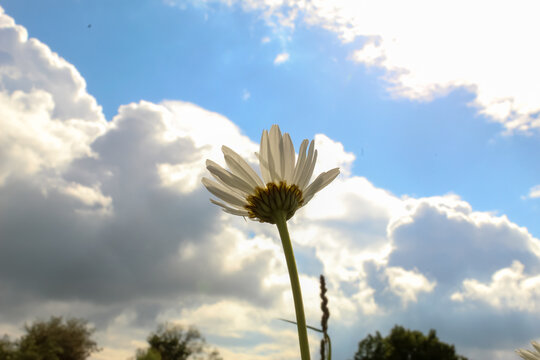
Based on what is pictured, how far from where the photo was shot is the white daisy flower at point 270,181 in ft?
3.72

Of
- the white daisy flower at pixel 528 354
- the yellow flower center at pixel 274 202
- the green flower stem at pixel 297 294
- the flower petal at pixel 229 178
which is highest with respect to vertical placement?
the flower petal at pixel 229 178

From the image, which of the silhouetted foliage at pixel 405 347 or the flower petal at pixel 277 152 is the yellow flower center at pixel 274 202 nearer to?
the flower petal at pixel 277 152

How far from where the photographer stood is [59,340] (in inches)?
1421

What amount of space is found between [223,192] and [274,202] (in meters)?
0.16

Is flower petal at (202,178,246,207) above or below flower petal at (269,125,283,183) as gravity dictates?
below

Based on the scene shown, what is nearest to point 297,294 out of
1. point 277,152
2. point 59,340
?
point 277,152

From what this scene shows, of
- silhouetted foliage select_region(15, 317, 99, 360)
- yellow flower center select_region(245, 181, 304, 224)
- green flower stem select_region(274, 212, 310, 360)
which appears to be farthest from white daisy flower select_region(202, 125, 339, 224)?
silhouetted foliage select_region(15, 317, 99, 360)

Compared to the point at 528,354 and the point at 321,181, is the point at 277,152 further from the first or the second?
the point at 528,354

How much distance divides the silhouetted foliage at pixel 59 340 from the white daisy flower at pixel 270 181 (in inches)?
1538

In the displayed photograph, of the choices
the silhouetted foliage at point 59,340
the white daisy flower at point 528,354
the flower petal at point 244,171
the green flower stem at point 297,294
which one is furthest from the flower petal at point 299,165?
the silhouetted foliage at point 59,340

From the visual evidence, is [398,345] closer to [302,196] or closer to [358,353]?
[358,353]

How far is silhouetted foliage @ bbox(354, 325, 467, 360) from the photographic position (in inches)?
1537

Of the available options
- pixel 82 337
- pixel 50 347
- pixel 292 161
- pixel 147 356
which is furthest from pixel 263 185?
pixel 147 356

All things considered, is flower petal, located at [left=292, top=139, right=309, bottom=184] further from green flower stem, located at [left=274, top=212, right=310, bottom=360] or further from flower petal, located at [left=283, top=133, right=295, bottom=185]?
green flower stem, located at [left=274, top=212, right=310, bottom=360]
